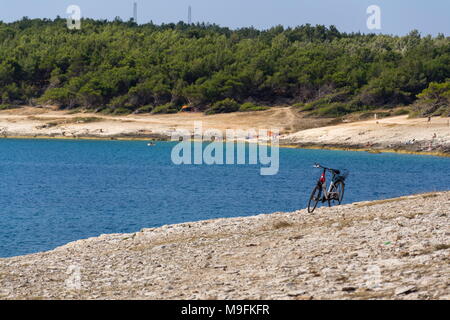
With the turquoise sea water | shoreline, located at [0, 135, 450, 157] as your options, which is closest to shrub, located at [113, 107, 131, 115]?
shoreline, located at [0, 135, 450, 157]

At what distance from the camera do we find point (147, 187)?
A: 151 feet

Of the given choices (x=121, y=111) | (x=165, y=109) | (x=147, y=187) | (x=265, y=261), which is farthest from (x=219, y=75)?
(x=265, y=261)

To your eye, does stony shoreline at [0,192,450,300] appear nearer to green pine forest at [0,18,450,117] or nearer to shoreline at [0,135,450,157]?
shoreline at [0,135,450,157]

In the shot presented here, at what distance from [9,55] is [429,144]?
71461mm

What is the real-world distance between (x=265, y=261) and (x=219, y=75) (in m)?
86.0

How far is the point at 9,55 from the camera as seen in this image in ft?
381

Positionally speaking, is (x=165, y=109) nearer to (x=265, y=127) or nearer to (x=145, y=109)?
(x=145, y=109)

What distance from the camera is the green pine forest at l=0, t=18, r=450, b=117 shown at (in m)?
90.1

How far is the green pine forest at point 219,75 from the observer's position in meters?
90.1

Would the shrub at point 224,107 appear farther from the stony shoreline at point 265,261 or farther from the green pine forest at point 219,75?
the stony shoreline at point 265,261

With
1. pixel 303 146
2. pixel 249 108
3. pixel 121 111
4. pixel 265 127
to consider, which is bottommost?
pixel 303 146

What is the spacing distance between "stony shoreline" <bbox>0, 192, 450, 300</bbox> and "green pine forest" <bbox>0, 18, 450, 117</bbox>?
62.4 meters

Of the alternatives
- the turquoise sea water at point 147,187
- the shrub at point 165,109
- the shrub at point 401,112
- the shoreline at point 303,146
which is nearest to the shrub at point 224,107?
the shrub at point 165,109

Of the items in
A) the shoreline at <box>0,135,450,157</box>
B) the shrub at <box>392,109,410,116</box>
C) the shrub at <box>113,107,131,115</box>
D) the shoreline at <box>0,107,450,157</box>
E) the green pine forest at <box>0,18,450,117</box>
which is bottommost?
the shoreline at <box>0,135,450,157</box>
